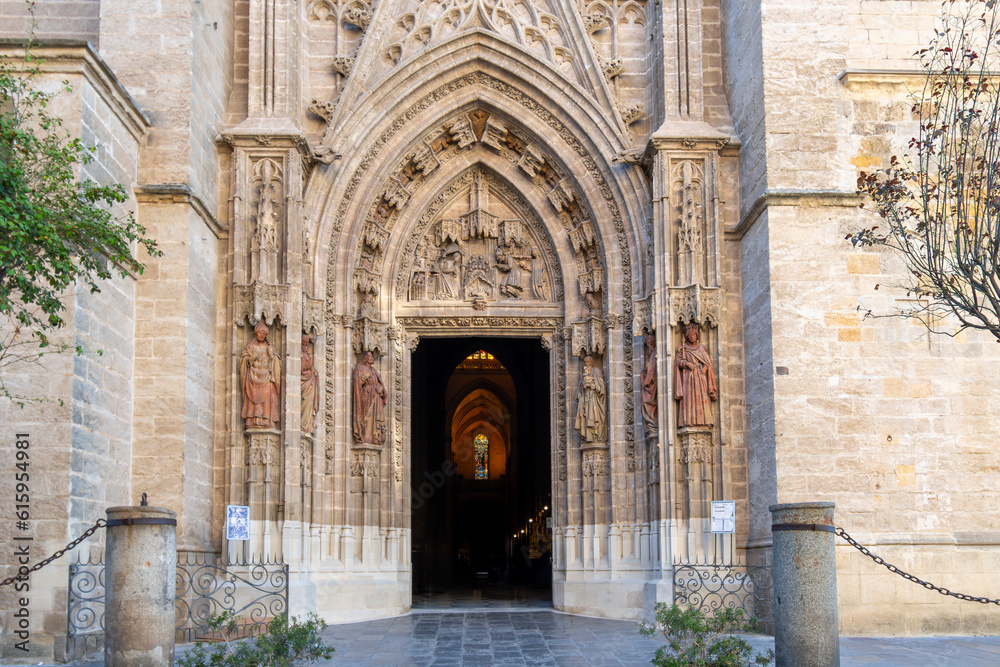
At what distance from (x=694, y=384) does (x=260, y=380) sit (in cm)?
562

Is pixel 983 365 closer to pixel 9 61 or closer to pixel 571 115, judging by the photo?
pixel 571 115

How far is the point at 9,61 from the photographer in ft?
33.1

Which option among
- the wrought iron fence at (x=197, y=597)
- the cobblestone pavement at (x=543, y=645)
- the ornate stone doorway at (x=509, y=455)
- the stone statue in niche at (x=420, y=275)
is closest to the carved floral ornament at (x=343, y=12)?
the stone statue in niche at (x=420, y=275)

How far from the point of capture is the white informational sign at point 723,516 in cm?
1209

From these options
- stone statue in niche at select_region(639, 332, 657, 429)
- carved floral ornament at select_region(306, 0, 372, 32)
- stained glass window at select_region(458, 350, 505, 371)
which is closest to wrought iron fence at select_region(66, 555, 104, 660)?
stone statue in niche at select_region(639, 332, 657, 429)

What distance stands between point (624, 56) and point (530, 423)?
42.5 feet

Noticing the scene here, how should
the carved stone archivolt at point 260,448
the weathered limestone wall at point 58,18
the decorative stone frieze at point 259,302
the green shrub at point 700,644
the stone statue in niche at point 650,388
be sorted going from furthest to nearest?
1. the stone statue in niche at point 650,388
2. the decorative stone frieze at point 259,302
3. the carved stone archivolt at point 260,448
4. the weathered limestone wall at point 58,18
5. the green shrub at point 700,644

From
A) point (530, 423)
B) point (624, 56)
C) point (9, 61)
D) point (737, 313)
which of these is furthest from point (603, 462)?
point (530, 423)

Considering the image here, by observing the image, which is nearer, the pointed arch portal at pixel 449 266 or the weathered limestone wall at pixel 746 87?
the weathered limestone wall at pixel 746 87

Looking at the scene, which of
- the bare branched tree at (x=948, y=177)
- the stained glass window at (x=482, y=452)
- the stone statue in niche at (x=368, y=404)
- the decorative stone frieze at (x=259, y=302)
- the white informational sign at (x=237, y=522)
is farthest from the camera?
the stained glass window at (x=482, y=452)

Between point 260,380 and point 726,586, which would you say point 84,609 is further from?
point 726,586

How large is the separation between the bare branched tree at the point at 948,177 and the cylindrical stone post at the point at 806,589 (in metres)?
2.82

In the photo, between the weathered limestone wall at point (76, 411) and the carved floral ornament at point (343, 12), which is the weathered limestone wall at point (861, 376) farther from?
the weathered limestone wall at point (76, 411)

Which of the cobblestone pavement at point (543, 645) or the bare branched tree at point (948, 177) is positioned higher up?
the bare branched tree at point (948, 177)
